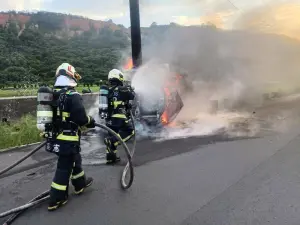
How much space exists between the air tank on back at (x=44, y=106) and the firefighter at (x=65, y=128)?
100 millimetres

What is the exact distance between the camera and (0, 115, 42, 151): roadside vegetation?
8215 mm

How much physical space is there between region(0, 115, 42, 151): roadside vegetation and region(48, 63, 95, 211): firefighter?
4107 millimetres

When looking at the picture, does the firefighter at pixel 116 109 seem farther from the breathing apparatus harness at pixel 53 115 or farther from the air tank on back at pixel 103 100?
the breathing apparatus harness at pixel 53 115

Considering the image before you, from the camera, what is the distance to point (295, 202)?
14.5 feet

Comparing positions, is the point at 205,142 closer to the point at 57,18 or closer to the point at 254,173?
the point at 254,173

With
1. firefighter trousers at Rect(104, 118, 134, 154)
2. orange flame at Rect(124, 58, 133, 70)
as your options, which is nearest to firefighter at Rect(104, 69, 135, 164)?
firefighter trousers at Rect(104, 118, 134, 154)

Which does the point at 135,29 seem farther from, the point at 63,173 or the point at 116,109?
the point at 63,173

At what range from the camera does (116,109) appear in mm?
6328

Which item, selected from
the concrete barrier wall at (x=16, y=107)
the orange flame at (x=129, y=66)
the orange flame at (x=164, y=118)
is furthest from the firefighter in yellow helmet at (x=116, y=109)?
the orange flame at (x=129, y=66)

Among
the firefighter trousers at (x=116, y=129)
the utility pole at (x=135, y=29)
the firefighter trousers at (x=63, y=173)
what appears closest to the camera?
the firefighter trousers at (x=63, y=173)

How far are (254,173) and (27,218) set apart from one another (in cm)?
352

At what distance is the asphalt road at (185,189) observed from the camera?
4.07 m

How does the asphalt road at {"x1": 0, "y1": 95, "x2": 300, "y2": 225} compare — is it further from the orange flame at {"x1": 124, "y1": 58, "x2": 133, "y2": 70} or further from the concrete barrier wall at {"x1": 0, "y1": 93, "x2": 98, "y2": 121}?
the orange flame at {"x1": 124, "y1": 58, "x2": 133, "y2": 70}

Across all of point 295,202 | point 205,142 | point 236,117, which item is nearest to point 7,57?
point 236,117
